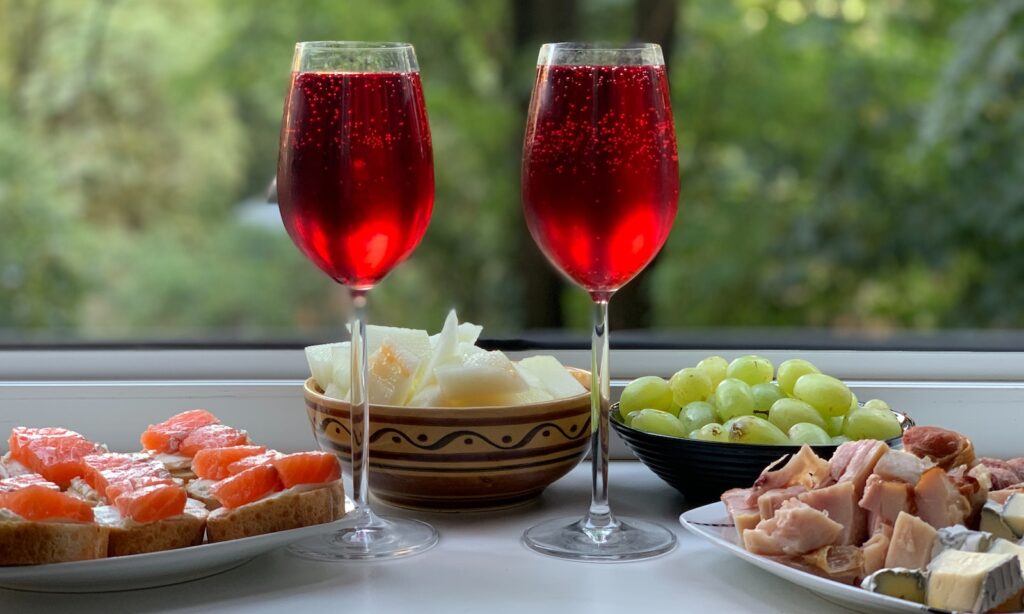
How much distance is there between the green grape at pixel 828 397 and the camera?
3.46 ft

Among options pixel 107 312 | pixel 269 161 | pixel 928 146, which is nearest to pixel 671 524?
pixel 928 146

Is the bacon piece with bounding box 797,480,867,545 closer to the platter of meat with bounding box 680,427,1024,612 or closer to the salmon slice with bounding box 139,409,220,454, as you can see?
the platter of meat with bounding box 680,427,1024,612

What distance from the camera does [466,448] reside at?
1.00 meters

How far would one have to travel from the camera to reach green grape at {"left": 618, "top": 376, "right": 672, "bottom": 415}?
1095 millimetres

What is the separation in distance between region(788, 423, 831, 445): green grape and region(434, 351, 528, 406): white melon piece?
9.4 inches

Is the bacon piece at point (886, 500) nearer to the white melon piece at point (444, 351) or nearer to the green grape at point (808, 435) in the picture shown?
the green grape at point (808, 435)

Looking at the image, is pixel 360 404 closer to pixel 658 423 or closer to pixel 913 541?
pixel 658 423

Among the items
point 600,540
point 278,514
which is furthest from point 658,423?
point 278,514

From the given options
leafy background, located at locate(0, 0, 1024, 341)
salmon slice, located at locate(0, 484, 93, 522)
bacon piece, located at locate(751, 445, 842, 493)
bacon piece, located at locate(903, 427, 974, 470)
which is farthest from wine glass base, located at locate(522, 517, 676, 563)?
leafy background, located at locate(0, 0, 1024, 341)

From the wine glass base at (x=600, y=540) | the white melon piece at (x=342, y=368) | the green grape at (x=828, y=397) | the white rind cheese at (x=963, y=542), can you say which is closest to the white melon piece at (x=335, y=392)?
the white melon piece at (x=342, y=368)

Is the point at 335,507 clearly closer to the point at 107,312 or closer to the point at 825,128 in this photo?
the point at 825,128

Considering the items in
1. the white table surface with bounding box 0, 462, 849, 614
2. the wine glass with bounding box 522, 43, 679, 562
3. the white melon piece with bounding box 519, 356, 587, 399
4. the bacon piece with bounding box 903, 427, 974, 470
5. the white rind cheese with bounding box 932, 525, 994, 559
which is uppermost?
the wine glass with bounding box 522, 43, 679, 562

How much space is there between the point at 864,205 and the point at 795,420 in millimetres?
3589

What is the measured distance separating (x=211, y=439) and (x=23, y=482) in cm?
18
